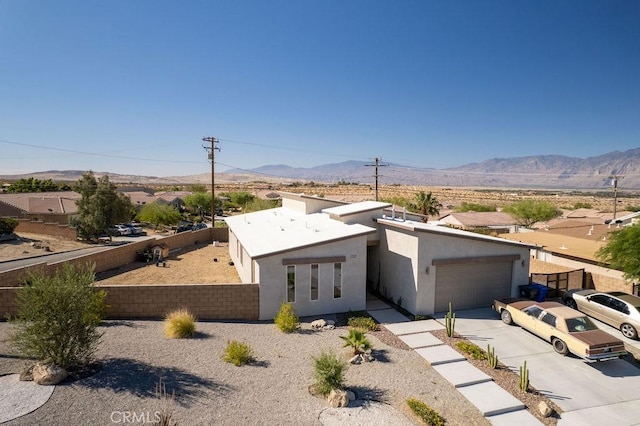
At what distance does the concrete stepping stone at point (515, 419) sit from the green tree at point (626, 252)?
10.7m

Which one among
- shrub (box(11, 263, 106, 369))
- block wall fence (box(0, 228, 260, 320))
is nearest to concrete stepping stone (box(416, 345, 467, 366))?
block wall fence (box(0, 228, 260, 320))

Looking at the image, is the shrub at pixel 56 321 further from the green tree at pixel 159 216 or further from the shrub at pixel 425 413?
the green tree at pixel 159 216

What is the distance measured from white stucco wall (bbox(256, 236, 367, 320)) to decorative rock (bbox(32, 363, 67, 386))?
23.8 ft

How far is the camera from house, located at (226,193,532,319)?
16500 millimetres

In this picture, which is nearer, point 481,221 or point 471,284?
point 471,284

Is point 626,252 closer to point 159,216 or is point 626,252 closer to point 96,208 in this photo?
point 96,208

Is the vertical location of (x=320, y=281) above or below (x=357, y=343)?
above

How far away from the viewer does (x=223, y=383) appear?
36.3 feet

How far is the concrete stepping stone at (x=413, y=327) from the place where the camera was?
15.3m

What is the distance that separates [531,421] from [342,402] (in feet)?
15.6

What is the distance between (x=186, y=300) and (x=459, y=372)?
34.9ft

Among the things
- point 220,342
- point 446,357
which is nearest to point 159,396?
point 220,342

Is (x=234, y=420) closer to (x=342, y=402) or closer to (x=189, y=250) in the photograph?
(x=342, y=402)

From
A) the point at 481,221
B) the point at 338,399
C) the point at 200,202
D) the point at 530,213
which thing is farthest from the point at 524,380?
the point at 200,202
